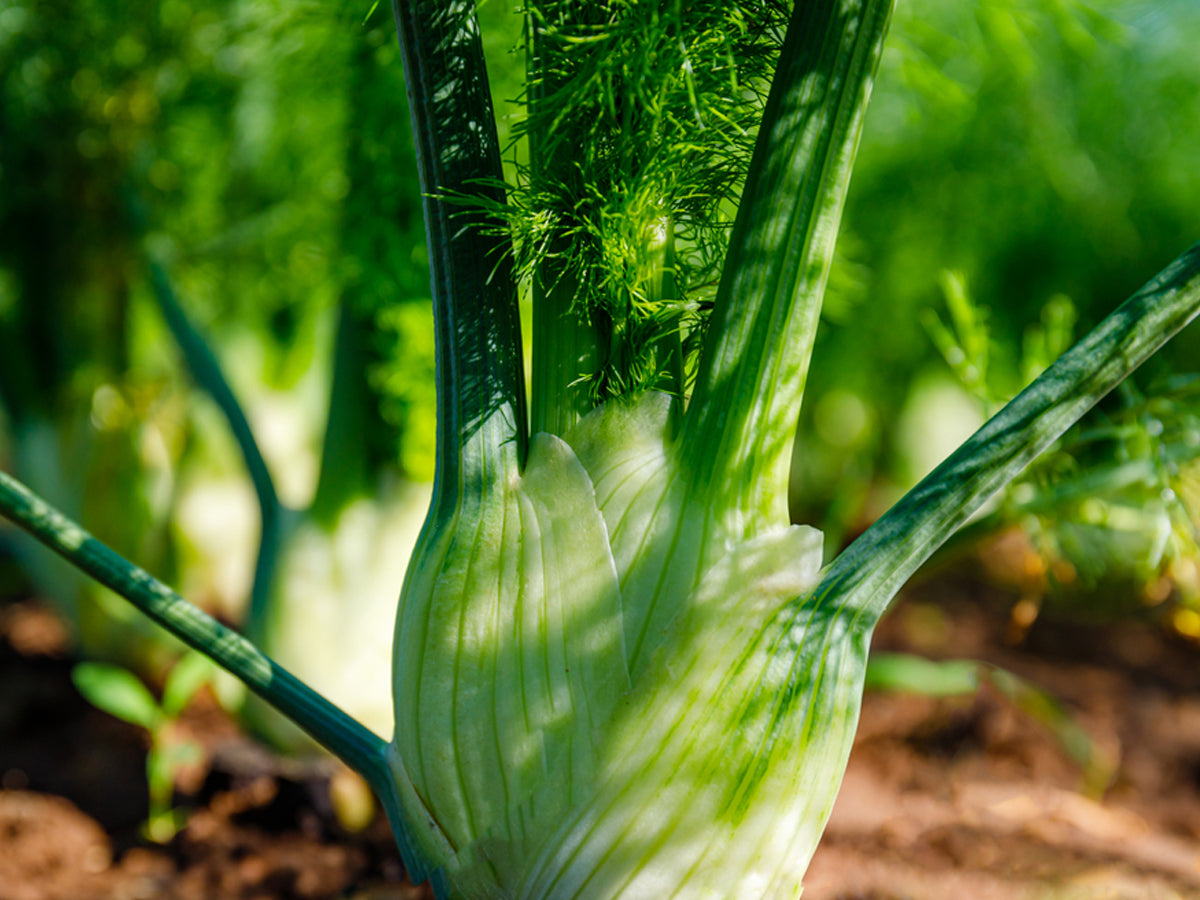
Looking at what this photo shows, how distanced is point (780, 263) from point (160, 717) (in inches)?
39.8

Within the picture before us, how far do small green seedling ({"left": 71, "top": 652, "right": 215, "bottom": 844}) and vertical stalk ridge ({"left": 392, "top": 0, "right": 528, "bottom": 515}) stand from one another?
29.4 inches

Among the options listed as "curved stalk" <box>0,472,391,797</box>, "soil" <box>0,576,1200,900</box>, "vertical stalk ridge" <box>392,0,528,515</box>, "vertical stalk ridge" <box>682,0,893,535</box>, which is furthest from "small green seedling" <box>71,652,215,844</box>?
"vertical stalk ridge" <box>682,0,893,535</box>

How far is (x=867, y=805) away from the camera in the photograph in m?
1.16

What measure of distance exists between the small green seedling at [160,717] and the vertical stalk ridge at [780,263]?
0.86 metres

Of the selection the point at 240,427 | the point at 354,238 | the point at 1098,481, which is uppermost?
the point at 354,238

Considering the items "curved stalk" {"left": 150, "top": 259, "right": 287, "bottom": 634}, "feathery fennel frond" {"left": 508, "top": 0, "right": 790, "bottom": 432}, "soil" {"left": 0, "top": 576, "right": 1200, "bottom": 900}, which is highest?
"curved stalk" {"left": 150, "top": 259, "right": 287, "bottom": 634}

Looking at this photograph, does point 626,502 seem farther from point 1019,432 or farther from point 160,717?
point 160,717

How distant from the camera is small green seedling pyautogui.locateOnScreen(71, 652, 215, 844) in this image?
3.37 ft

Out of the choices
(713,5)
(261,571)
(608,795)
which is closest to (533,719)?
(608,795)

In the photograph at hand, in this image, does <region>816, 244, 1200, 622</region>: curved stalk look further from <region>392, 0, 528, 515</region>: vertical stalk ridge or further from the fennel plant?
<region>392, 0, 528, 515</region>: vertical stalk ridge

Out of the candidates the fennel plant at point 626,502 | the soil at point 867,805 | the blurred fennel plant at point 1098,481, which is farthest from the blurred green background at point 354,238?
the soil at point 867,805

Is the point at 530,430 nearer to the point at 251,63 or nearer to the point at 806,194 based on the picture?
the point at 806,194

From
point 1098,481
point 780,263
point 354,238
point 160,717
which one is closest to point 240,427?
point 354,238

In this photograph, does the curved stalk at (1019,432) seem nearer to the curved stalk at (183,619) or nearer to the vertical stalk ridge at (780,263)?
the vertical stalk ridge at (780,263)
